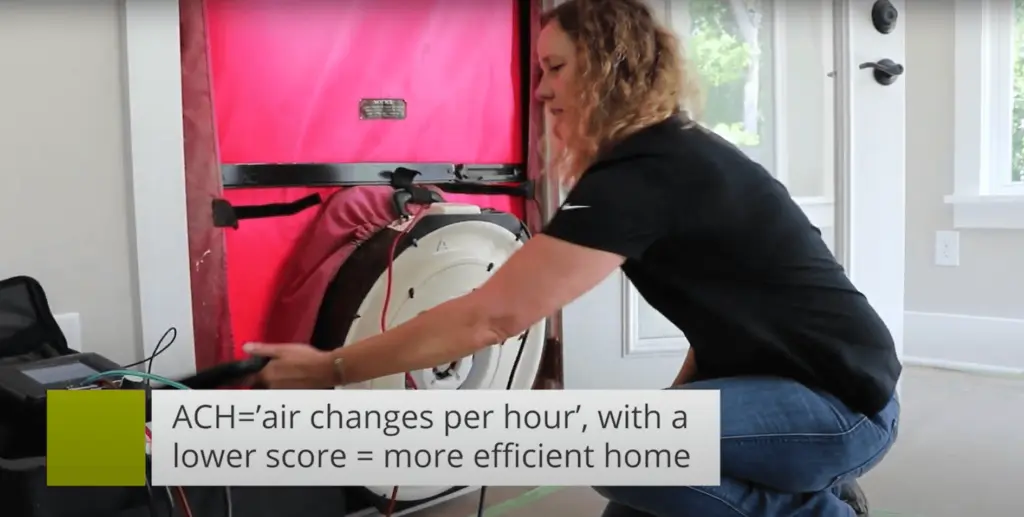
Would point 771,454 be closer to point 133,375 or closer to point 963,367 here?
point 133,375

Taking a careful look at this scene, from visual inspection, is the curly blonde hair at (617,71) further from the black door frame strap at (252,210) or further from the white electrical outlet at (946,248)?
the white electrical outlet at (946,248)

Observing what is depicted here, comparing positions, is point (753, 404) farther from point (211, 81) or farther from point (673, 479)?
point (211, 81)

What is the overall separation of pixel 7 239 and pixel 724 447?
2.60 feet

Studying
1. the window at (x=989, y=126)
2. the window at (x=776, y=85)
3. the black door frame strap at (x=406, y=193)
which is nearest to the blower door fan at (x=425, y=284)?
the black door frame strap at (x=406, y=193)

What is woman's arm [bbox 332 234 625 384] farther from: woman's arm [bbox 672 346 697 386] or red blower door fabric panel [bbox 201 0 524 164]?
red blower door fabric panel [bbox 201 0 524 164]

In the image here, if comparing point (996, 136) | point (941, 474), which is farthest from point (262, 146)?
point (996, 136)

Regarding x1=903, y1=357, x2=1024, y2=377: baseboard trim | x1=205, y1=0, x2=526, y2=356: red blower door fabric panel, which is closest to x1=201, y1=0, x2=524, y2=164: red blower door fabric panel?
x1=205, y1=0, x2=526, y2=356: red blower door fabric panel

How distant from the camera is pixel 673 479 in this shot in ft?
2.58

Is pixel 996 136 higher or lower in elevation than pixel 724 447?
higher

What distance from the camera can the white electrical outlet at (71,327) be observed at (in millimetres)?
962

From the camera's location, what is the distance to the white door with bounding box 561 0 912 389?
1195 millimetres

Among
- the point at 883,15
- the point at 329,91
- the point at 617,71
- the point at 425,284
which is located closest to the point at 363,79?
the point at 329,91

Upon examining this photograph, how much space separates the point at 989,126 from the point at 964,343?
44 cm

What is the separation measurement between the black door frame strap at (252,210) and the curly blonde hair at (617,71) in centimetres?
42
